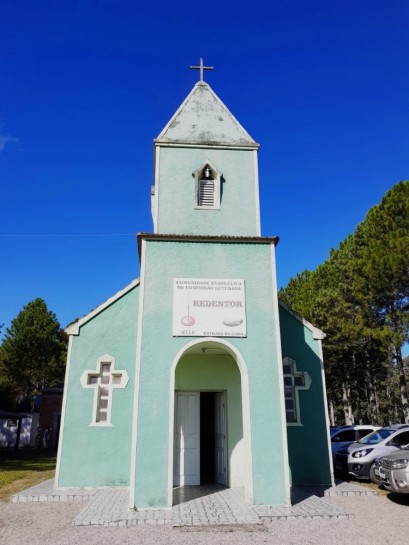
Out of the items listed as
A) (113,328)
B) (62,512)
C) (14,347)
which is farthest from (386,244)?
(14,347)

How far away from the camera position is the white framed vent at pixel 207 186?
1280 centimetres

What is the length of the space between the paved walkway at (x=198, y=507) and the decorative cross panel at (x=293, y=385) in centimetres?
222

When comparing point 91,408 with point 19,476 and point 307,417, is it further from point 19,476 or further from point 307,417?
point 307,417

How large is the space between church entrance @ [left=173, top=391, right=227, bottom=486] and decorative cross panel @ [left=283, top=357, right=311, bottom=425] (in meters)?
2.28

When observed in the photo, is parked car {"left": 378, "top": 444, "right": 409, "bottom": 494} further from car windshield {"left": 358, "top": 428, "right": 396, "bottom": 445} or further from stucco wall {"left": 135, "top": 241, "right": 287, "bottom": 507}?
car windshield {"left": 358, "top": 428, "right": 396, "bottom": 445}

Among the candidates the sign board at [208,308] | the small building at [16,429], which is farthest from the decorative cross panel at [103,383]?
the small building at [16,429]

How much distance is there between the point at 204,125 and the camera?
45.7 ft

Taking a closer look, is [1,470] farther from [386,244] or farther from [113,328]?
[386,244]

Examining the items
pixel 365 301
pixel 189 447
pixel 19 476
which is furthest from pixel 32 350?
pixel 189 447

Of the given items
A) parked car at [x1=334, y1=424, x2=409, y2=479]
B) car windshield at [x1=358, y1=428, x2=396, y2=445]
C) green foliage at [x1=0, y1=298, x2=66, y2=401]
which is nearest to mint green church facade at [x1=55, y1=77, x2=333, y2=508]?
parked car at [x1=334, y1=424, x2=409, y2=479]

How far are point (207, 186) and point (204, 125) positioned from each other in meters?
2.66

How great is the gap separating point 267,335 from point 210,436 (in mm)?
5533

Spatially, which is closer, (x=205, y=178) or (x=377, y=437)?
(x=205, y=178)

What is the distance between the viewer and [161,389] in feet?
32.3
